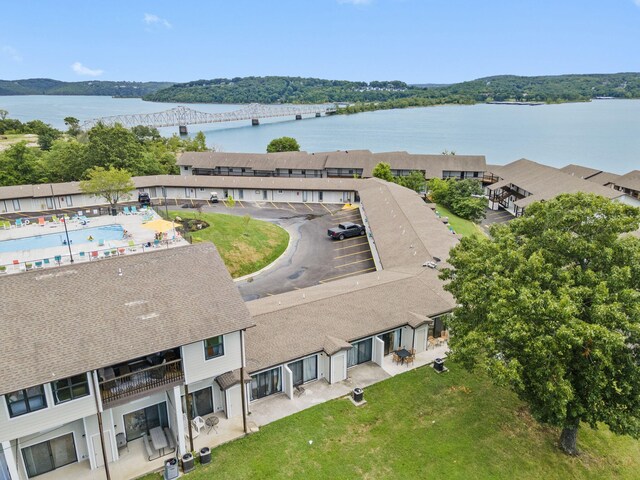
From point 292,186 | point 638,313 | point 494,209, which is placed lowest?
point 494,209

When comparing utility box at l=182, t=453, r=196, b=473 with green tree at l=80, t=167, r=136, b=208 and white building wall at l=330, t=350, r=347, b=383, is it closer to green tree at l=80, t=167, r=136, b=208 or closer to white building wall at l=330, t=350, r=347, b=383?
white building wall at l=330, t=350, r=347, b=383

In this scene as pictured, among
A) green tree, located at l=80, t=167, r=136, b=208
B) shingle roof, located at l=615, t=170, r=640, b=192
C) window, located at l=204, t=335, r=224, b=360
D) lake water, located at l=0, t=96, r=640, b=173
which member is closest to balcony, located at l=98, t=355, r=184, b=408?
window, located at l=204, t=335, r=224, b=360

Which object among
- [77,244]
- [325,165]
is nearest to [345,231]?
[77,244]

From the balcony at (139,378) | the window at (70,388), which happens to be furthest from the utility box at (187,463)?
the window at (70,388)

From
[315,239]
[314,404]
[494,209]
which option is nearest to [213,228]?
[315,239]

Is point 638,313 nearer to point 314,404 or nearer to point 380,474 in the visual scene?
point 380,474

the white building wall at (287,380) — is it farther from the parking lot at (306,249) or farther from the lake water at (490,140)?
the lake water at (490,140)
